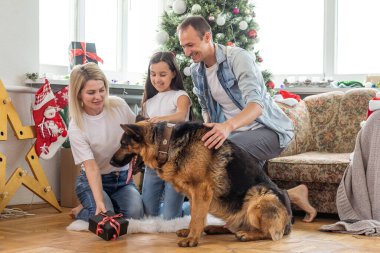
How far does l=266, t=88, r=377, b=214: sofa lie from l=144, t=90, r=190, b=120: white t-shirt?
112cm

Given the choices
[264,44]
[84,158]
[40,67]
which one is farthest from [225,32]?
[84,158]

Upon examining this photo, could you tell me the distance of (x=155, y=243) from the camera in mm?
3150

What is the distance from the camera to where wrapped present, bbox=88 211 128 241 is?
10.4 feet

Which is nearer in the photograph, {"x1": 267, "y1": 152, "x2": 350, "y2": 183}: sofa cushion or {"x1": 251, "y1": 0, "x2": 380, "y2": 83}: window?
{"x1": 267, "y1": 152, "x2": 350, "y2": 183}: sofa cushion

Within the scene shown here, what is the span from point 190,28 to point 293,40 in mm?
3327

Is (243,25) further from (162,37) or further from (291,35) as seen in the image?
(291,35)

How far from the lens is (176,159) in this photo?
122 inches

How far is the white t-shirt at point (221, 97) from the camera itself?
360cm

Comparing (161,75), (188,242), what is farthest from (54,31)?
(188,242)

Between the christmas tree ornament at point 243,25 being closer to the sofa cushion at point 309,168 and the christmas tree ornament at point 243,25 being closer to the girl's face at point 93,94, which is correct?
the sofa cushion at point 309,168

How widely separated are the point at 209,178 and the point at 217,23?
2567 mm

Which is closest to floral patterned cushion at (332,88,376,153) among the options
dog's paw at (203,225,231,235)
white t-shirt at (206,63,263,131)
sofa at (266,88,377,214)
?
sofa at (266,88,377,214)

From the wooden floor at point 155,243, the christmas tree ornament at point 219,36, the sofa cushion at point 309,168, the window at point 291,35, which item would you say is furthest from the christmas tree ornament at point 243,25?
the wooden floor at point 155,243

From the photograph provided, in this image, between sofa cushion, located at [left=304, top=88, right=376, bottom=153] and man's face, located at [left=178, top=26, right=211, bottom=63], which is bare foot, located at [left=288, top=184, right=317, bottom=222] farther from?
man's face, located at [left=178, top=26, right=211, bottom=63]
